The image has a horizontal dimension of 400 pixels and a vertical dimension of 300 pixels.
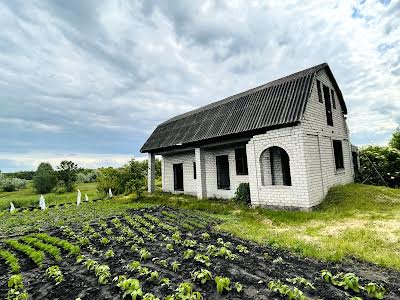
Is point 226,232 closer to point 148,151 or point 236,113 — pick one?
point 236,113

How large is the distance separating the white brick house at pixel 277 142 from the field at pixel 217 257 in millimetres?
1391

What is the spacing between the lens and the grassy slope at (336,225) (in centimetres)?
501

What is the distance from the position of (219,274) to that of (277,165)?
8.02 m

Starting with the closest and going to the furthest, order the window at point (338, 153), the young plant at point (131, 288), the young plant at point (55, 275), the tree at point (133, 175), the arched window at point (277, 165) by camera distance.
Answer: the young plant at point (131, 288) < the young plant at point (55, 275) < the arched window at point (277, 165) < the window at point (338, 153) < the tree at point (133, 175)

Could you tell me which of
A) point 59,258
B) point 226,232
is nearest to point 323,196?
point 226,232

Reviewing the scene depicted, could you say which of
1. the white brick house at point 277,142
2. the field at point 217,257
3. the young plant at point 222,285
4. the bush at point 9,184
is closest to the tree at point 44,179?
the bush at point 9,184

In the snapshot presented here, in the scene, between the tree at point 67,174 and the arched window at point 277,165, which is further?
the tree at point 67,174

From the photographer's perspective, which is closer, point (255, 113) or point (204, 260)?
point (204, 260)

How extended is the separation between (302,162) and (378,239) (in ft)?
11.8

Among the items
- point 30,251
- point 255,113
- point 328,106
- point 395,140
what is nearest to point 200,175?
point 255,113

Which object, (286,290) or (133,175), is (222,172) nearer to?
(133,175)

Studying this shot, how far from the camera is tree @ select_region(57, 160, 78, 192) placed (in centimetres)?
2584

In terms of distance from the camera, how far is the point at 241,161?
12.2m

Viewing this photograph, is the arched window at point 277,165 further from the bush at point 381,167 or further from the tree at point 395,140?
the tree at point 395,140
